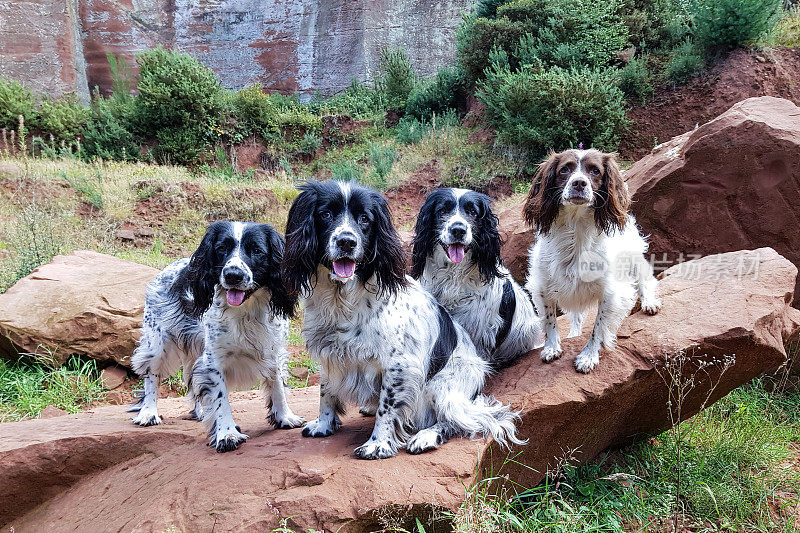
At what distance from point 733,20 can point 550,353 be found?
11.1 m

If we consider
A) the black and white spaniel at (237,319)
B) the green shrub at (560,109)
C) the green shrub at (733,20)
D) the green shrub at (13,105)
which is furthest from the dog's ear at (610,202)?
the green shrub at (13,105)

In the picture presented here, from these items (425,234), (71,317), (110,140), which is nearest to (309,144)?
(110,140)

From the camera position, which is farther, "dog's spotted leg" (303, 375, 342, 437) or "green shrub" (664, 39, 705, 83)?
"green shrub" (664, 39, 705, 83)

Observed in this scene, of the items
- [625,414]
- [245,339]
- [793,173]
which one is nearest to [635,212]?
[793,173]

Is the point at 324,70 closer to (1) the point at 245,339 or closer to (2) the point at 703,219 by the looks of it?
(2) the point at 703,219

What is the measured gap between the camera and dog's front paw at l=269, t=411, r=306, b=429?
3.84 m

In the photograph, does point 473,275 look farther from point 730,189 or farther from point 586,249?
point 730,189

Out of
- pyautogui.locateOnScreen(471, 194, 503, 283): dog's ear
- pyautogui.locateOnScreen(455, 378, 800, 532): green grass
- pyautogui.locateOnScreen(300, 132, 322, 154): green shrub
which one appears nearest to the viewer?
pyautogui.locateOnScreen(455, 378, 800, 532): green grass

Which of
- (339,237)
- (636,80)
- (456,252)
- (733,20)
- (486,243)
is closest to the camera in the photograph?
(339,237)

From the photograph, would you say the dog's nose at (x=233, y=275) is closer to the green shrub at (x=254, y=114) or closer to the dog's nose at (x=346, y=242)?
the dog's nose at (x=346, y=242)

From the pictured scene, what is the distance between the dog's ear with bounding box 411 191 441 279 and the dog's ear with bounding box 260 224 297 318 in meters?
1.10

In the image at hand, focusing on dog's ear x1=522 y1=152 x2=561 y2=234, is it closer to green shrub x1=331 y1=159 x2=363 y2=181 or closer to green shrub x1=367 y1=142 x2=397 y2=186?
green shrub x1=367 y1=142 x2=397 y2=186

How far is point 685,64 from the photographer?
12195mm

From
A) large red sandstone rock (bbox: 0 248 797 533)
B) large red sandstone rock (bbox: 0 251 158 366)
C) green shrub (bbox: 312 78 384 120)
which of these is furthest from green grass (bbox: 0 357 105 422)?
green shrub (bbox: 312 78 384 120)
